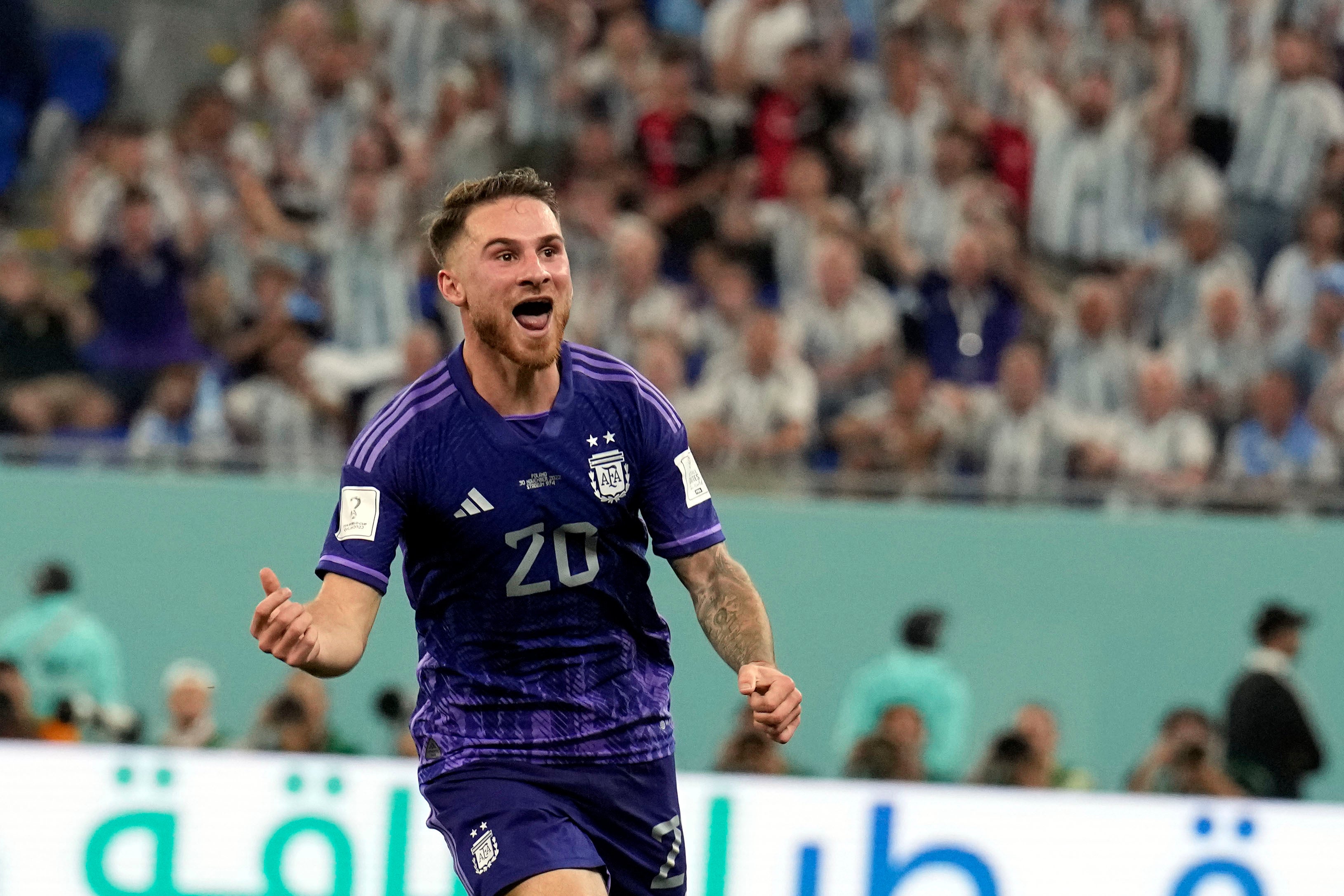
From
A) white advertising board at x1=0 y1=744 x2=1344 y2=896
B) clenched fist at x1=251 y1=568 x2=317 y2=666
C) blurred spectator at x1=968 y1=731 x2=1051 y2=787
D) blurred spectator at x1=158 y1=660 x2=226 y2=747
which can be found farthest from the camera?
blurred spectator at x1=158 y1=660 x2=226 y2=747

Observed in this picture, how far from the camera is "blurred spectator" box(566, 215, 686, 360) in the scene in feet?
33.0

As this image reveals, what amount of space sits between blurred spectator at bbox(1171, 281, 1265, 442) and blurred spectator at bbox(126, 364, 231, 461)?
16.0ft

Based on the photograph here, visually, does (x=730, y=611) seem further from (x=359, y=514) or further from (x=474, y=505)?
(x=359, y=514)

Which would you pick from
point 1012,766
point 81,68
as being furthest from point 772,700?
point 81,68

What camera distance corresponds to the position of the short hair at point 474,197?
4.46 meters

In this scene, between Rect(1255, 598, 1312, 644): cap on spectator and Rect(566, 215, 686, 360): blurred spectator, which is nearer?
Rect(1255, 598, 1312, 644): cap on spectator

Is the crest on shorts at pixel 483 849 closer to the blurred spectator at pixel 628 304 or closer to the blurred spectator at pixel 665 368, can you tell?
the blurred spectator at pixel 665 368

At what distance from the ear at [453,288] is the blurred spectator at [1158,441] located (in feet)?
18.4

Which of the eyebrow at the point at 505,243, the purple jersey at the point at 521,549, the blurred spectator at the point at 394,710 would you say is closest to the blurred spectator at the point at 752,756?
the blurred spectator at the point at 394,710

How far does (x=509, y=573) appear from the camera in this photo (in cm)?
436

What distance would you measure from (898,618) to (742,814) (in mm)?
3084

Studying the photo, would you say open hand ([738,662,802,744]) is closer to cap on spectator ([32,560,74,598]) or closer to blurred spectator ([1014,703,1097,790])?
blurred spectator ([1014,703,1097,790])

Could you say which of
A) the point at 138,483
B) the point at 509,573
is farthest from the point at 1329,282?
the point at 509,573

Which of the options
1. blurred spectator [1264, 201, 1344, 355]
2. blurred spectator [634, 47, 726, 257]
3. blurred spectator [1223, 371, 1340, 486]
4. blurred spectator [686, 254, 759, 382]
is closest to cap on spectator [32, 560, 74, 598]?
blurred spectator [686, 254, 759, 382]
